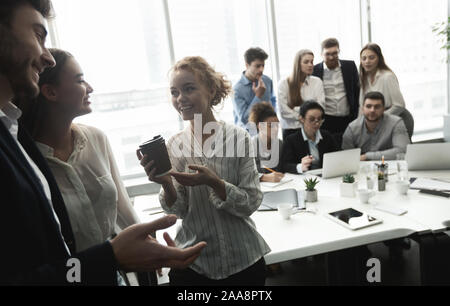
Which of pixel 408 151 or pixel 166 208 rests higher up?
pixel 166 208

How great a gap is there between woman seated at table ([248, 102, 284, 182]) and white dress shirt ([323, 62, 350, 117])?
1139mm

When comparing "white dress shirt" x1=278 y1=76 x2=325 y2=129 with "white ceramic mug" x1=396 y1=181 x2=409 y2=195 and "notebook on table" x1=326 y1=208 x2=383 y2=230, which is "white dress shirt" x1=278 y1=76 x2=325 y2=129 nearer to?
"white ceramic mug" x1=396 y1=181 x2=409 y2=195

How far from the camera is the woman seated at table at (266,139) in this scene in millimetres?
3092

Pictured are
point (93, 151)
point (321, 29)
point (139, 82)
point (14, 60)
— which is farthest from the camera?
point (321, 29)

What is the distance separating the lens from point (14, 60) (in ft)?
2.37

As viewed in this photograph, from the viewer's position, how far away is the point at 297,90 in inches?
146

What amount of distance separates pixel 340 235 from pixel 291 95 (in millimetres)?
2291

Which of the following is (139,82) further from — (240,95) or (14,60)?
(14,60)

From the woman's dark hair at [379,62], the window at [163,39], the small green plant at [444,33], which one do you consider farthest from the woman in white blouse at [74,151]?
the small green plant at [444,33]

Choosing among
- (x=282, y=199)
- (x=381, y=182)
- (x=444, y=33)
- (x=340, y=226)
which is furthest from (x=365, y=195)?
(x=444, y=33)

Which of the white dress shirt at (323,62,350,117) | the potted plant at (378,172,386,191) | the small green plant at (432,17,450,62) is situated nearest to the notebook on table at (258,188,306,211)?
the potted plant at (378,172,386,191)

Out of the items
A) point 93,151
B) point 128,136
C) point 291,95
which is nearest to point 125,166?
point 128,136

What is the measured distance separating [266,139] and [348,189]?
1031mm

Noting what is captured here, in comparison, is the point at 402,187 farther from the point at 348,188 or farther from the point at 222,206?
the point at 222,206
